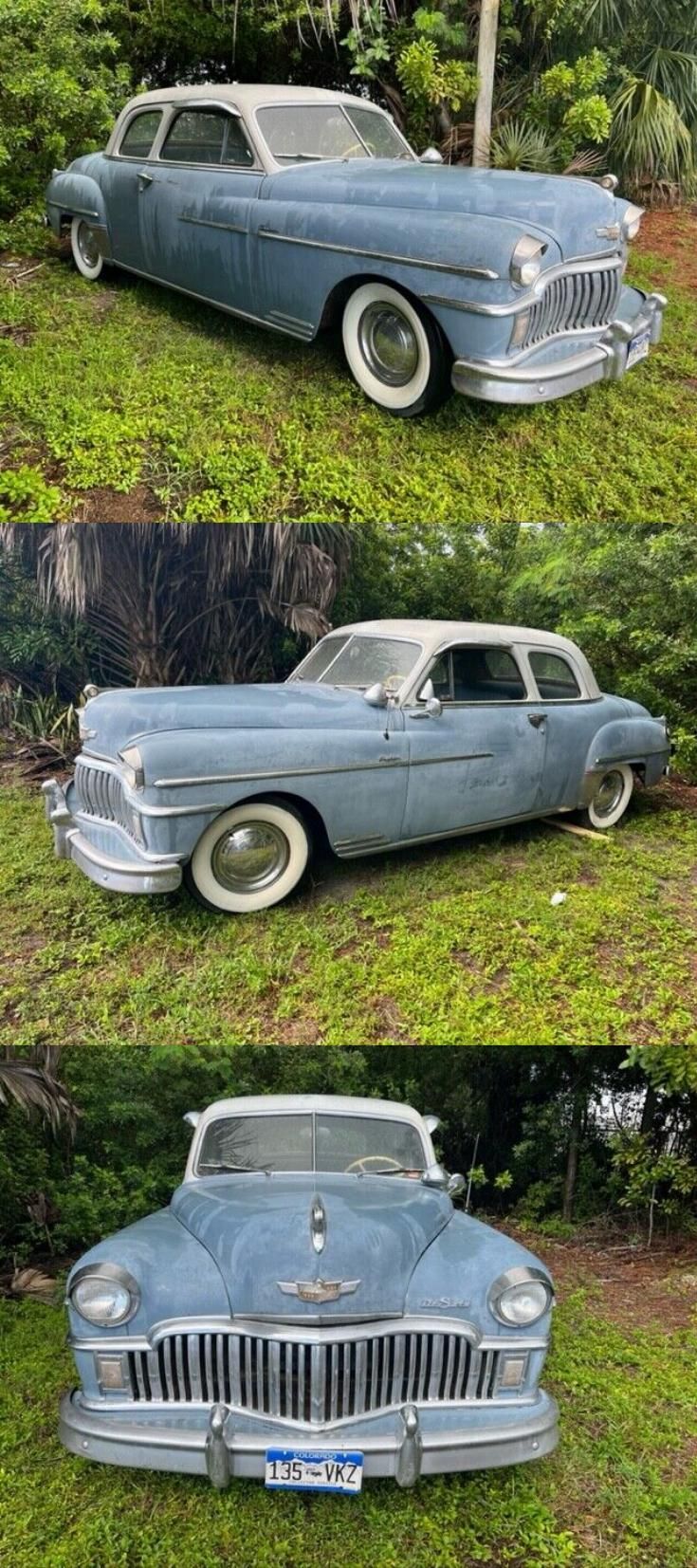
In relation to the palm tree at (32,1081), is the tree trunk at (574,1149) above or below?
below

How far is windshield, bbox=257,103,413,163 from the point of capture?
17.4ft

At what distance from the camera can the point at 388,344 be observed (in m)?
4.77

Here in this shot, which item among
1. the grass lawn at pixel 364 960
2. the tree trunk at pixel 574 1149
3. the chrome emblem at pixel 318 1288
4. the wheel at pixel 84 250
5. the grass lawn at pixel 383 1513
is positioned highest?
the wheel at pixel 84 250

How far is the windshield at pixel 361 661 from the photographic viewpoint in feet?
16.7

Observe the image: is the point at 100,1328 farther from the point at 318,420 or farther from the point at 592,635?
the point at 592,635

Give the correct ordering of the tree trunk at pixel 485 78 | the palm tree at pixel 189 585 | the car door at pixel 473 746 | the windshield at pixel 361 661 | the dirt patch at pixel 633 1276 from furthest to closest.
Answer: the dirt patch at pixel 633 1276
the tree trunk at pixel 485 78
the windshield at pixel 361 661
the palm tree at pixel 189 585
the car door at pixel 473 746

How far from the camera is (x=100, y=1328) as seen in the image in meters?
3.41

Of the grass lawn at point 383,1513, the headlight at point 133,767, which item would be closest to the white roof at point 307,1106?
the grass lawn at point 383,1513

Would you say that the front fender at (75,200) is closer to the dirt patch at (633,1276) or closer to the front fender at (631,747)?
the front fender at (631,747)

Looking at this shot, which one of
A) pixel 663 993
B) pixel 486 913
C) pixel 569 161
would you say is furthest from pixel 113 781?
pixel 569 161

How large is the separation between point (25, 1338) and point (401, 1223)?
320 cm

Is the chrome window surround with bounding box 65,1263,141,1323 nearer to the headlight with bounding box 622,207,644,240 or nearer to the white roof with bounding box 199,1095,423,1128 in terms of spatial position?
the white roof with bounding box 199,1095,423,1128

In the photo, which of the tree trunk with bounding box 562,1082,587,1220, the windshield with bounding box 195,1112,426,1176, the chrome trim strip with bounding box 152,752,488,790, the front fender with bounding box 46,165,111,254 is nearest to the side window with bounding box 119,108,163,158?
the front fender with bounding box 46,165,111,254

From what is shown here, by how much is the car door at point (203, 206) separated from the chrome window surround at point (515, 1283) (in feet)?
16.0
